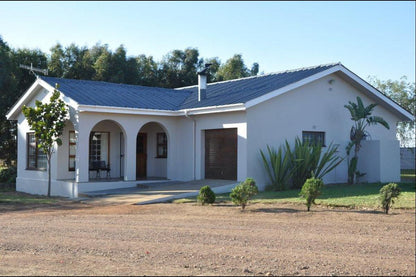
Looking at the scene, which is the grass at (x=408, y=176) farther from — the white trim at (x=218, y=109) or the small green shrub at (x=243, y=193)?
the small green shrub at (x=243, y=193)

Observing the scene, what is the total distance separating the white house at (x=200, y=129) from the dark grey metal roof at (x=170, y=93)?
0.19 ft

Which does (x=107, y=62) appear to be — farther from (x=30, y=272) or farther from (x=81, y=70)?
(x=30, y=272)

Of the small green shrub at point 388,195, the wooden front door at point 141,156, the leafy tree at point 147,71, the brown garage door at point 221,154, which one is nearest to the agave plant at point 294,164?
the brown garage door at point 221,154

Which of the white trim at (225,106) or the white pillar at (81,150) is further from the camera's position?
the white pillar at (81,150)

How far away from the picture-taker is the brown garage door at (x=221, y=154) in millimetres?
18391

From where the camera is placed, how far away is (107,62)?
3375 cm

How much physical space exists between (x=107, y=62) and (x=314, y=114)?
1847 centimetres

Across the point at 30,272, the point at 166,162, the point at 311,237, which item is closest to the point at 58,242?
the point at 30,272

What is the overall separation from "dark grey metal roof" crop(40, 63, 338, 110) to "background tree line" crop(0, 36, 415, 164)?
23.7 ft

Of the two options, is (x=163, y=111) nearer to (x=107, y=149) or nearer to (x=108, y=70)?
(x=107, y=149)

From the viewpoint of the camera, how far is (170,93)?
76.7 ft

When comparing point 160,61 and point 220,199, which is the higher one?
point 160,61

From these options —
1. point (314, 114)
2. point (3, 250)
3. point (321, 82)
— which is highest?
point (321, 82)

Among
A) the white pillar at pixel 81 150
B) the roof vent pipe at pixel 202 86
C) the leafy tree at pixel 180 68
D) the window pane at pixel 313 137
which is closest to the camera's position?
the white pillar at pixel 81 150
